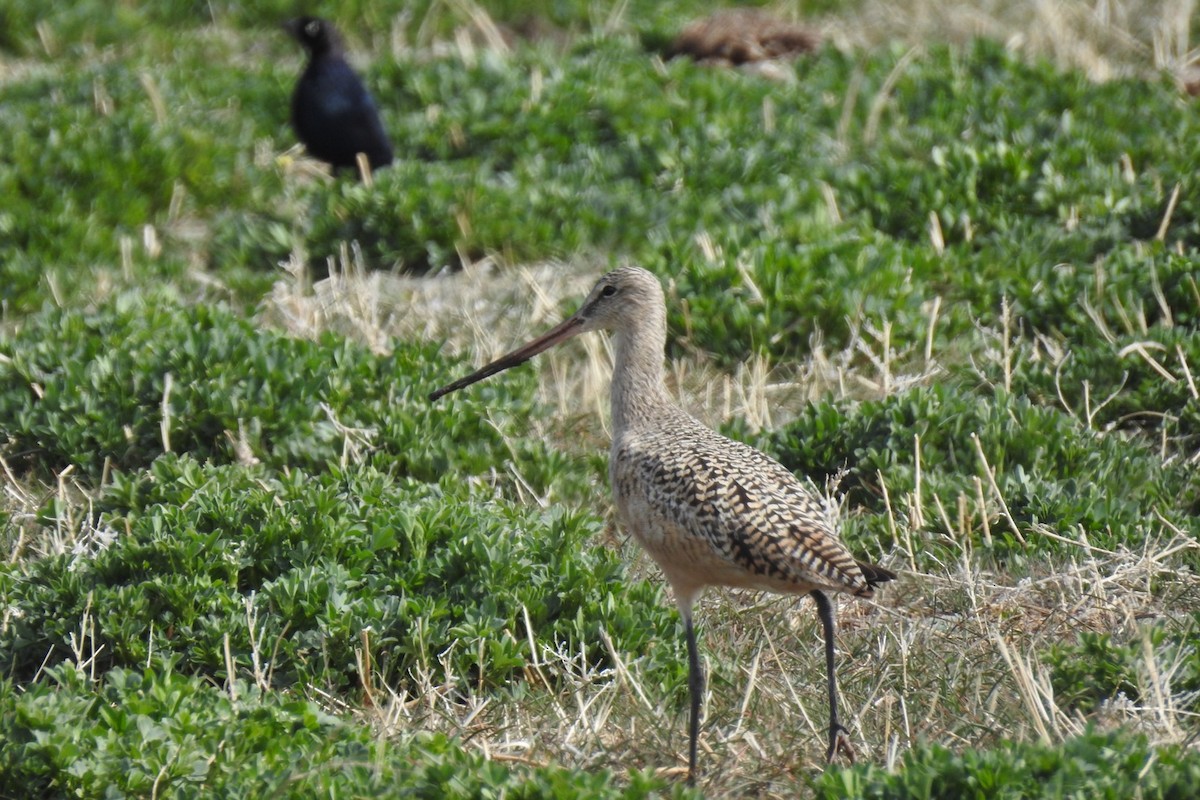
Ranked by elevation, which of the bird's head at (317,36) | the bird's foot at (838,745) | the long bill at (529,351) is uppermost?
the long bill at (529,351)

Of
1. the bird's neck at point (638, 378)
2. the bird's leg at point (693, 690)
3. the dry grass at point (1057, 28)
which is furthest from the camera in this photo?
the dry grass at point (1057, 28)

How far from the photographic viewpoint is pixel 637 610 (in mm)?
4961

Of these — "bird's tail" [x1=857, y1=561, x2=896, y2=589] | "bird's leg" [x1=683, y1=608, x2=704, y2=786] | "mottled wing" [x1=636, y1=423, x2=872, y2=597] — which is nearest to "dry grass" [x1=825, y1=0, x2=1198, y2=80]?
"mottled wing" [x1=636, y1=423, x2=872, y2=597]

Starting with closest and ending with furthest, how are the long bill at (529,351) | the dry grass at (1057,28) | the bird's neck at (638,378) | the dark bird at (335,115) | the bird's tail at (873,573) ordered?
the bird's tail at (873,573)
the bird's neck at (638,378)
the long bill at (529,351)
the dark bird at (335,115)
the dry grass at (1057,28)

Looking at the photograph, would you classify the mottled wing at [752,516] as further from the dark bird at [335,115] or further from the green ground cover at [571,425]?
the dark bird at [335,115]

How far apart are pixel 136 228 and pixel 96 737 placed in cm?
510

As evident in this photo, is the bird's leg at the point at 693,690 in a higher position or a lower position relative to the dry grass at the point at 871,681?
higher

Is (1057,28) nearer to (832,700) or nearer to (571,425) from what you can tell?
(571,425)

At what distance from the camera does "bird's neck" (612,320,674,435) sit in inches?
199

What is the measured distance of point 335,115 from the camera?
9125 millimetres

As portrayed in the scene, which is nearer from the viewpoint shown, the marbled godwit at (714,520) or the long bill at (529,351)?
the marbled godwit at (714,520)

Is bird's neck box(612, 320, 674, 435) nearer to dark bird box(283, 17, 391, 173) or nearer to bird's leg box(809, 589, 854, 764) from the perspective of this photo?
bird's leg box(809, 589, 854, 764)

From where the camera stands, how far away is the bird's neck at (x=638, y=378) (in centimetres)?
507

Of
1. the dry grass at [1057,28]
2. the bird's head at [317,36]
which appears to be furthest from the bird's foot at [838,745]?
the bird's head at [317,36]
